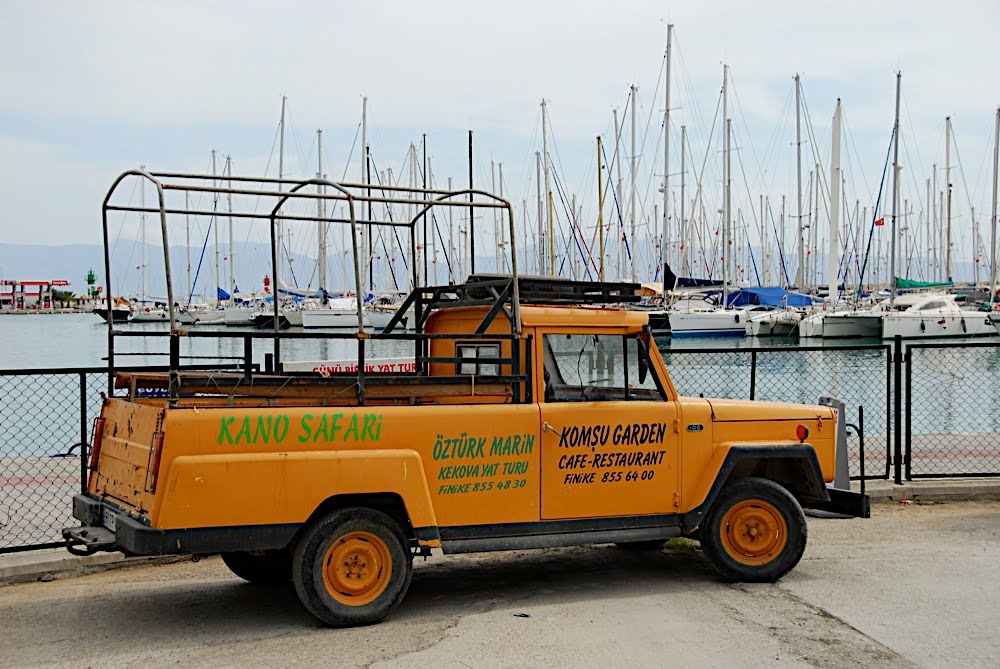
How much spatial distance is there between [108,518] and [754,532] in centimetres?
473

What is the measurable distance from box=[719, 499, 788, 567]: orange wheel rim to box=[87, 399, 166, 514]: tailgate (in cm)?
423

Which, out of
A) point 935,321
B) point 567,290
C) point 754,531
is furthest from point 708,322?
point 567,290

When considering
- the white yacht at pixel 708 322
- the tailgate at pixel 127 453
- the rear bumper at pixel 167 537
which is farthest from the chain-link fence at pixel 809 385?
the white yacht at pixel 708 322

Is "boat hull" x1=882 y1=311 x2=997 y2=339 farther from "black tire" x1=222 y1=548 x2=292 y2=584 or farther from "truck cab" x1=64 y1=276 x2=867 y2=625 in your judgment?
"black tire" x1=222 y1=548 x2=292 y2=584

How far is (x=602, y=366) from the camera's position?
7867mm

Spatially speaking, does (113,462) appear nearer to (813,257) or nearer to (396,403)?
(396,403)

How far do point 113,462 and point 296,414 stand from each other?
1.40 metres

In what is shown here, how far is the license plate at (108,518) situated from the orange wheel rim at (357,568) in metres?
1.41

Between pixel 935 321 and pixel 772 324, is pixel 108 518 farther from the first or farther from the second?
pixel 772 324

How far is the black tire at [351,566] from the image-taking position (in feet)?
21.5

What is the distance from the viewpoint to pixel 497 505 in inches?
279

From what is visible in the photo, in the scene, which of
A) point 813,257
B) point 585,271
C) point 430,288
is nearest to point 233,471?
point 430,288

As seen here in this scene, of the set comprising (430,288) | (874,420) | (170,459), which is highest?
(430,288)

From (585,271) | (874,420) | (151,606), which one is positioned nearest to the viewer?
(151,606)
